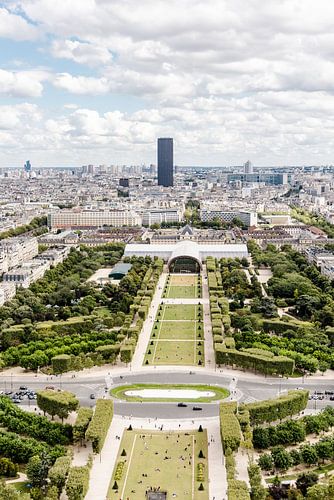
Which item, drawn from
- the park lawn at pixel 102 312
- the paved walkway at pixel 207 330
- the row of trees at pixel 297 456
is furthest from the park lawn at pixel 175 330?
the row of trees at pixel 297 456

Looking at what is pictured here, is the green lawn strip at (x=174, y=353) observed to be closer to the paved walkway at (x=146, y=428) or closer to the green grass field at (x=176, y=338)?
the green grass field at (x=176, y=338)

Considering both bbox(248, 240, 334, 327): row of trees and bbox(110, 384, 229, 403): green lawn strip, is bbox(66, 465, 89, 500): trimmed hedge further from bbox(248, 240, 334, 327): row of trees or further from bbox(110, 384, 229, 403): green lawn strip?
bbox(248, 240, 334, 327): row of trees

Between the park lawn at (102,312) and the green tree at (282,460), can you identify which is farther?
the park lawn at (102,312)

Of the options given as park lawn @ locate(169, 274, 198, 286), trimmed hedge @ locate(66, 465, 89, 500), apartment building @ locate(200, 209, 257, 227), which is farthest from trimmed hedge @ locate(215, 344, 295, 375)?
apartment building @ locate(200, 209, 257, 227)

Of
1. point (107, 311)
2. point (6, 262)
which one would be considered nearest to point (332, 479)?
point (107, 311)

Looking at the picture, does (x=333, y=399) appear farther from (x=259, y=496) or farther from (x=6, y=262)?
(x=6, y=262)

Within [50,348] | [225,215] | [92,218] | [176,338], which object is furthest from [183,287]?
[225,215]

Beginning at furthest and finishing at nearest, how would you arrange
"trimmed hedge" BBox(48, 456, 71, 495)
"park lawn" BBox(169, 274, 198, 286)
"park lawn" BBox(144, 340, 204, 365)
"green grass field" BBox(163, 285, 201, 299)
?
"park lawn" BBox(169, 274, 198, 286), "green grass field" BBox(163, 285, 201, 299), "park lawn" BBox(144, 340, 204, 365), "trimmed hedge" BBox(48, 456, 71, 495)
